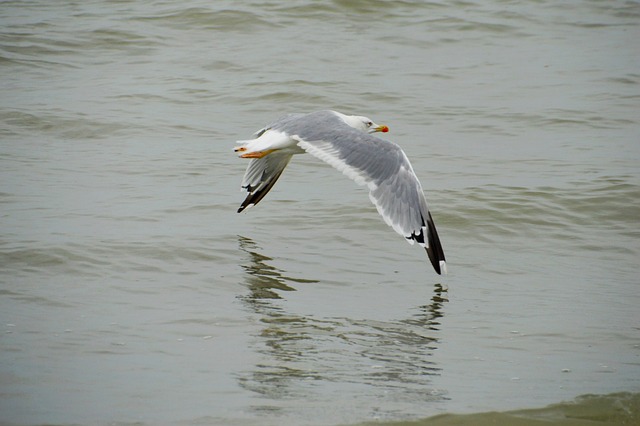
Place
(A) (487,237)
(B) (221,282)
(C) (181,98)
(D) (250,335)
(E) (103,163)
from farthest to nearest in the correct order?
(C) (181,98)
(E) (103,163)
(A) (487,237)
(B) (221,282)
(D) (250,335)

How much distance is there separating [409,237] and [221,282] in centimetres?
108

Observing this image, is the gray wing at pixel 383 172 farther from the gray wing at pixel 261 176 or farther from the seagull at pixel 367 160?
the gray wing at pixel 261 176

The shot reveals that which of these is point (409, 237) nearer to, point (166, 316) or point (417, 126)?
point (166, 316)

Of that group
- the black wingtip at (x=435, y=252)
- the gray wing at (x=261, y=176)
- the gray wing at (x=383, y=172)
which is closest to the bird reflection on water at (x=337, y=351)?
the black wingtip at (x=435, y=252)

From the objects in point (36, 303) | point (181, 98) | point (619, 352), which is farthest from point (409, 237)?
point (181, 98)

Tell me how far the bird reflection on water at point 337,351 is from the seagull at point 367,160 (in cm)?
41

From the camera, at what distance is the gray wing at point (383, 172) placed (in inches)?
224

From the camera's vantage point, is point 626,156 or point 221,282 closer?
point 221,282

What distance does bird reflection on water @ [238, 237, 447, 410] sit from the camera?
3.98 meters

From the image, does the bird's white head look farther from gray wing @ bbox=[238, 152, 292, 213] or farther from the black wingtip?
the black wingtip

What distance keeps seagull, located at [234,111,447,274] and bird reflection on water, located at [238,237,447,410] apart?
0.41 metres

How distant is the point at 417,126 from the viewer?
31.7ft

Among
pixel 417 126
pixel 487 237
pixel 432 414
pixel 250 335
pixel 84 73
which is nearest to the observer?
pixel 432 414

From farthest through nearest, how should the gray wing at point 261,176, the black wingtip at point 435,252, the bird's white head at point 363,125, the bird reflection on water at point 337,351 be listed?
the bird's white head at point 363,125
the gray wing at point 261,176
the black wingtip at point 435,252
the bird reflection on water at point 337,351
